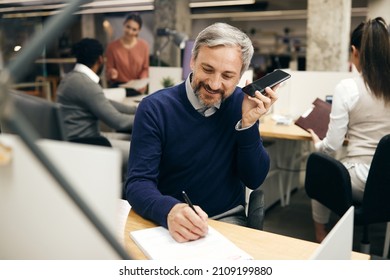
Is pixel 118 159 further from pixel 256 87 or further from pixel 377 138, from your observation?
pixel 377 138

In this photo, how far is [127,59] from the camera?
4.66 meters

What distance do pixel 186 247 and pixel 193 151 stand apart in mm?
491

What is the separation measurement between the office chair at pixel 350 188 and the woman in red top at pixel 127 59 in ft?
9.61

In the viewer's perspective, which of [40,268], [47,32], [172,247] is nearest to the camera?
[47,32]

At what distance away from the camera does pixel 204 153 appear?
1501mm

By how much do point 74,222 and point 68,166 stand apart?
0.07 metres

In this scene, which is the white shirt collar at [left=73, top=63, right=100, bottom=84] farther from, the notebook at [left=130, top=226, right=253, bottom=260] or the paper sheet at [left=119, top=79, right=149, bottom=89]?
Answer: the notebook at [left=130, top=226, right=253, bottom=260]

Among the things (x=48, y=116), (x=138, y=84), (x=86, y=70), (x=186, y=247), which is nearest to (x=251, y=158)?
(x=186, y=247)

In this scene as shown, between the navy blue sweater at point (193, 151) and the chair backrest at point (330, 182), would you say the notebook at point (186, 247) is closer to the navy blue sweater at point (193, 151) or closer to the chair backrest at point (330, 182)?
the navy blue sweater at point (193, 151)

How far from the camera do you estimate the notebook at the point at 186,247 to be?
1015 mm

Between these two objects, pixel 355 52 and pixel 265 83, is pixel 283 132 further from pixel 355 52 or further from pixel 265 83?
pixel 265 83

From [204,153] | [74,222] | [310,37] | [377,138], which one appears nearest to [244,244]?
[204,153]

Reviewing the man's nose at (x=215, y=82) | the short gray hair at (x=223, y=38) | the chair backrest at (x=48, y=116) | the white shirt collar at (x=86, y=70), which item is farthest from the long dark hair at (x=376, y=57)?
the chair backrest at (x=48, y=116)

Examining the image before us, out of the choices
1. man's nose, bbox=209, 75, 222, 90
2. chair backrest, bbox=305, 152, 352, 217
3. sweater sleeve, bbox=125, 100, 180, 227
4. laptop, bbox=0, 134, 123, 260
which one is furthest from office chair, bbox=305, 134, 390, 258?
laptop, bbox=0, 134, 123, 260
